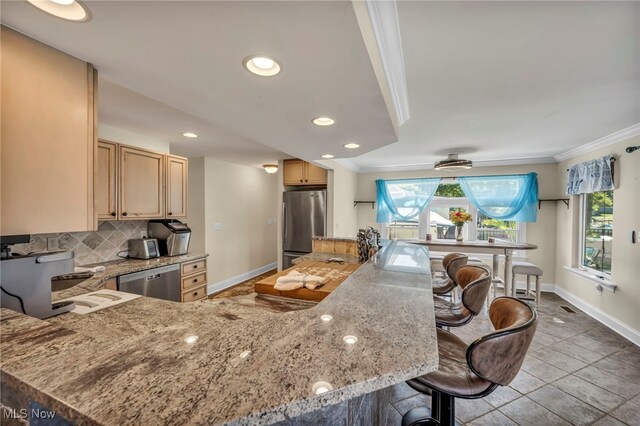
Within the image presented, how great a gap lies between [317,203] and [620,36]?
331cm

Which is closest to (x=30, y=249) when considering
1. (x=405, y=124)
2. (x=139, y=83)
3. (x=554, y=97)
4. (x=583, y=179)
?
(x=139, y=83)

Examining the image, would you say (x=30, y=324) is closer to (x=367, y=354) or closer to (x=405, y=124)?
(x=367, y=354)

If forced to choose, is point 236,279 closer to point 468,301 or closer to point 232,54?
point 468,301

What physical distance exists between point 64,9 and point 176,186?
2.54 meters

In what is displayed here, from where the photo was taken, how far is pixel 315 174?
4234 millimetres

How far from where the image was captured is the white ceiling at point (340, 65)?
32.9 inches

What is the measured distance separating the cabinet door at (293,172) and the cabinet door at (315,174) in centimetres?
10

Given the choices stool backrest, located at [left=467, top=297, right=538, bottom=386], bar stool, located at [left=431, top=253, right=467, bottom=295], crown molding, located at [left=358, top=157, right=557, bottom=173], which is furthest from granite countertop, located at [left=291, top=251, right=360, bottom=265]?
crown molding, located at [left=358, top=157, right=557, bottom=173]

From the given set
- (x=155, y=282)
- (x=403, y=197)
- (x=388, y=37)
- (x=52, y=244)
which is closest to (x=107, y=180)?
(x=52, y=244)

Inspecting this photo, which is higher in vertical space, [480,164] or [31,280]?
[480,164]

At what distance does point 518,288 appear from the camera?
4750 mm

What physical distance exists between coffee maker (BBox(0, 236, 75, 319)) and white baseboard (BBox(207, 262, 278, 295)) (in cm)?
343

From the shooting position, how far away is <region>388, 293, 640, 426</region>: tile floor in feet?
6.06
